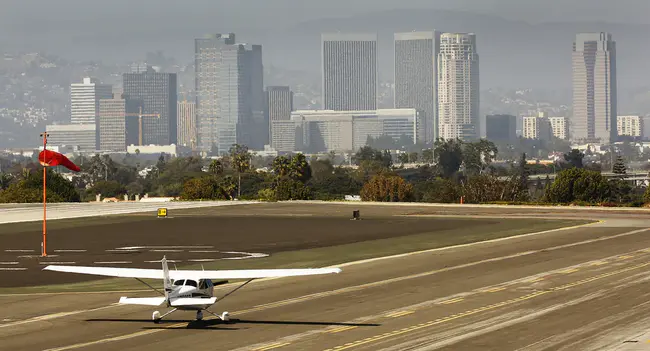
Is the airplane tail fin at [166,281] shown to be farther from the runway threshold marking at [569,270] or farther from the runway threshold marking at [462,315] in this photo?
the runway threshold marking at [569,270]

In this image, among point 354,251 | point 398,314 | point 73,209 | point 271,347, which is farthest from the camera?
point 73,209

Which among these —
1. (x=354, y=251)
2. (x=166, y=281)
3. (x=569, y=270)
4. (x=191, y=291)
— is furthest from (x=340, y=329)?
(x=354, y=251)

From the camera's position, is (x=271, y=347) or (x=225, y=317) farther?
(x=225, y=317)

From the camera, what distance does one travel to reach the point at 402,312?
45000mm

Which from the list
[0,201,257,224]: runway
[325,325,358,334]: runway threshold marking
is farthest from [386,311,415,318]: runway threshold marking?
[0,201,257,224]: runway

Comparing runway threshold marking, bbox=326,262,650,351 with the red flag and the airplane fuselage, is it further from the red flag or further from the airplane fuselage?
the red flag

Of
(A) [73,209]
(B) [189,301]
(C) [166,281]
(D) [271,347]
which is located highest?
(C) [166,281]

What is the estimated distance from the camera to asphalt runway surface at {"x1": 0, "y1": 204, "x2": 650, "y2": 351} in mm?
38312

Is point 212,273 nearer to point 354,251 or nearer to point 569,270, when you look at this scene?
point 569,270

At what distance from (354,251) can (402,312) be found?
2772cm

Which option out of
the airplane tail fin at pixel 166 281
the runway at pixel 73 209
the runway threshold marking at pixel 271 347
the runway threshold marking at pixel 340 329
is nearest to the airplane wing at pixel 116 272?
the airplane tail fin at pixel 166 281

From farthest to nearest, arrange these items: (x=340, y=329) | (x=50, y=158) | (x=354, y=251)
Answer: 1. (x=50, y=158)
2. (x=354, y=251)
3. (x=340, y=329)

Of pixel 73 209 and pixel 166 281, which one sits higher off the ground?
pixel 166 281

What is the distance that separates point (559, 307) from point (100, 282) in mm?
23129
